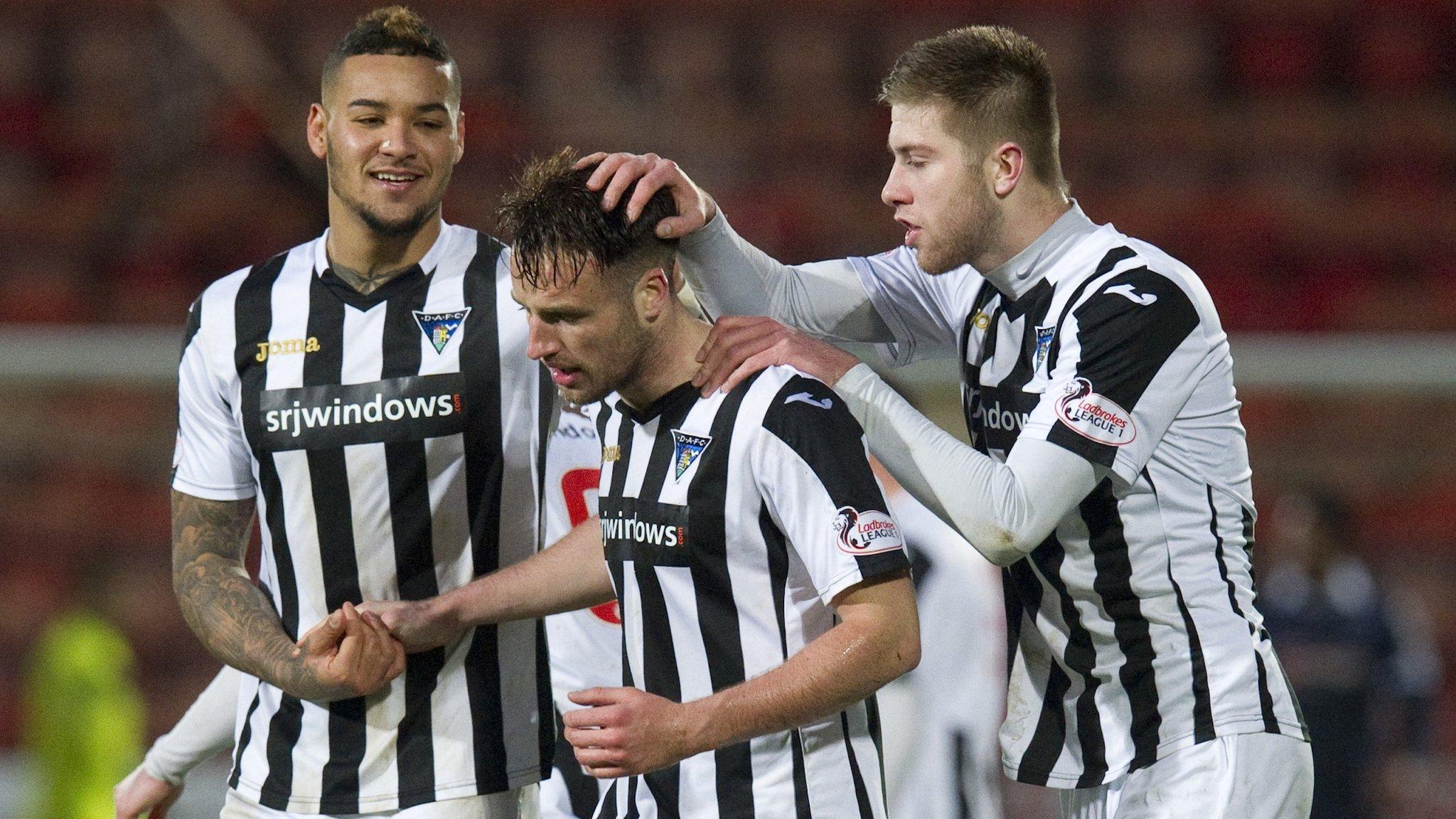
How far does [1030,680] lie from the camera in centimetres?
256

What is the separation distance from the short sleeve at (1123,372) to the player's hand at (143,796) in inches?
73.9

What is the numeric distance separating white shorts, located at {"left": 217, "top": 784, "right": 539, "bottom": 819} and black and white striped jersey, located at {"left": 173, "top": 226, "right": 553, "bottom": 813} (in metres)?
0.02

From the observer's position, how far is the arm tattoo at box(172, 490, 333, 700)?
105 inches

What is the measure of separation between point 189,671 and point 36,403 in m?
1.79

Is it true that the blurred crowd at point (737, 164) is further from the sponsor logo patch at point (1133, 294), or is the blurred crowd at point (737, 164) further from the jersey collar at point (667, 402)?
the jersey collar at point (667, 402)

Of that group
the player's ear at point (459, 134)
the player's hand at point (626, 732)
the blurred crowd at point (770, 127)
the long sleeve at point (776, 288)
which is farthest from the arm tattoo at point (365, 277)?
the blurred crowd at point (770, 127)

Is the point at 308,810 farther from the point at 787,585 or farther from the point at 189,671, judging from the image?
the point at 189,671

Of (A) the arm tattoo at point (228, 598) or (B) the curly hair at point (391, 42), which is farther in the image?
(B) the curly hair at point (391, 42)

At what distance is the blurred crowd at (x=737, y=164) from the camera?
24.9ft

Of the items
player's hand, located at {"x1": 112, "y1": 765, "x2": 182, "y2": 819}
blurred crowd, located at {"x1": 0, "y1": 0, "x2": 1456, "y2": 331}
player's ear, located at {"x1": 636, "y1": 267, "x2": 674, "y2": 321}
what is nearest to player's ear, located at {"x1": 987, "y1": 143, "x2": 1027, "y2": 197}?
player's ear, located at {"x1": 636, "y1": 267, "x2": 674, "y2": 321}

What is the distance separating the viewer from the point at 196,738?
3088 mm

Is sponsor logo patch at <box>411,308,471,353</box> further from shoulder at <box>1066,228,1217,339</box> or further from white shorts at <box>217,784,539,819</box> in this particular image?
shoulder at <box>1066,228,1217,339</box>

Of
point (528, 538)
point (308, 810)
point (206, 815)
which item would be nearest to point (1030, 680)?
point (528, 538)

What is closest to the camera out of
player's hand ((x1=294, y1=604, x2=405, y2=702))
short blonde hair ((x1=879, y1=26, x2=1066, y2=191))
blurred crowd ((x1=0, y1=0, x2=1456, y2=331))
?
short blonde hair ((x1=879, y1=26, x2=1066, y2=191))
